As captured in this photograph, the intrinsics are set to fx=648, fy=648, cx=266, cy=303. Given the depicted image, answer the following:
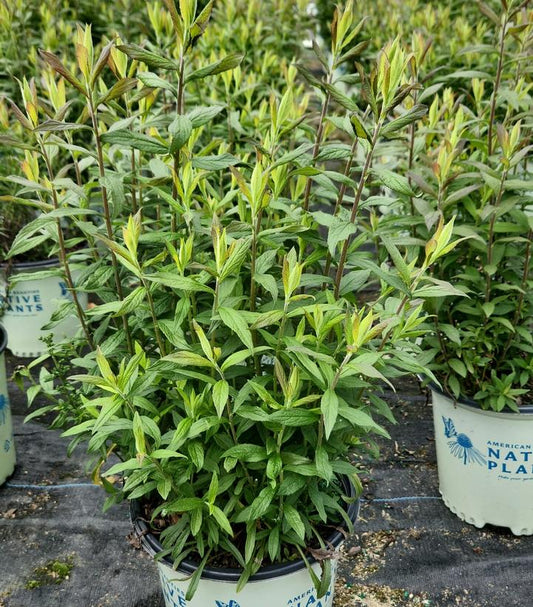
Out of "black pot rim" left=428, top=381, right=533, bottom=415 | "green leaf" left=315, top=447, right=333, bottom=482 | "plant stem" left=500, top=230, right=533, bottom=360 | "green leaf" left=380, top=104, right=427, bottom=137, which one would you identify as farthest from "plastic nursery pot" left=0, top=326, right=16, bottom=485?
"plant stem" left=500, top=230, right=533, bottom=360

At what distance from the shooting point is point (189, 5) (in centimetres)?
139

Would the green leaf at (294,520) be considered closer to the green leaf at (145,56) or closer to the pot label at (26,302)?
the green leaf at (145,56)

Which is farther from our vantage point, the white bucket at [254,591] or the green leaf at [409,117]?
the white bucket at [254,591]

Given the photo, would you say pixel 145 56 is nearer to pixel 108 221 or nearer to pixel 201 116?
pixel 201 116

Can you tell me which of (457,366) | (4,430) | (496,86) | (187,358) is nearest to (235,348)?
(187,358)

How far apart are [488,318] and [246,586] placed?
47.6 inches

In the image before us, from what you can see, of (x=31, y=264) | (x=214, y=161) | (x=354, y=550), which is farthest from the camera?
(x=31, y=264)

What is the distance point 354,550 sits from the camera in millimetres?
2354

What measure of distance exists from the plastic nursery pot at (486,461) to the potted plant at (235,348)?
701 mm

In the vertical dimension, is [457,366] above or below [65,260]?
below

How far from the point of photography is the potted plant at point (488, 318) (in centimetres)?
208

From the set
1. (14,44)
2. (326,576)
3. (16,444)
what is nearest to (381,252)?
(326,576)

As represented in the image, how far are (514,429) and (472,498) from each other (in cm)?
36

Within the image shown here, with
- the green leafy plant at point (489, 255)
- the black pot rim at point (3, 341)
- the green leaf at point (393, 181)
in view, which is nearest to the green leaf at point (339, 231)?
the green leaf at point (393, 181)
